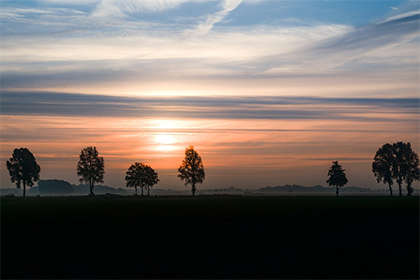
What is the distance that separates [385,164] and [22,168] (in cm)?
8817

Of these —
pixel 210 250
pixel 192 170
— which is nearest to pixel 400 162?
pixel 192 170

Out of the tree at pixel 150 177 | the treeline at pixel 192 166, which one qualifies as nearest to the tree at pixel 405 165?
the treeline at pixel 192 166

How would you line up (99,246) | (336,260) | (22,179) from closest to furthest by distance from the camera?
(336,260)
(99,246)
(22,179)

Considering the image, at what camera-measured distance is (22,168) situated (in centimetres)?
12562

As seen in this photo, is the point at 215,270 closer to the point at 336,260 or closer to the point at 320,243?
the point at 336,260

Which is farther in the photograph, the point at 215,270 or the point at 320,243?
the point at 320,243

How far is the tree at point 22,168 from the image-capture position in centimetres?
12538

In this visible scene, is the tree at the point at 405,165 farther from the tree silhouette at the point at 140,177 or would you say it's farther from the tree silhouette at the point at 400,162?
the tree silhouette at the point at 140,177

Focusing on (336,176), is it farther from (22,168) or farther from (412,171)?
(22,168)

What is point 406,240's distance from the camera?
1075 inches

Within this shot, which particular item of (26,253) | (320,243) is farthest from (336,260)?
(26,253)

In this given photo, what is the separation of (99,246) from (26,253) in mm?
3424

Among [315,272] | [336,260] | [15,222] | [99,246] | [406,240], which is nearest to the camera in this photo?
[315,272]

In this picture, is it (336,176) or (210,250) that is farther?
(336,176)
